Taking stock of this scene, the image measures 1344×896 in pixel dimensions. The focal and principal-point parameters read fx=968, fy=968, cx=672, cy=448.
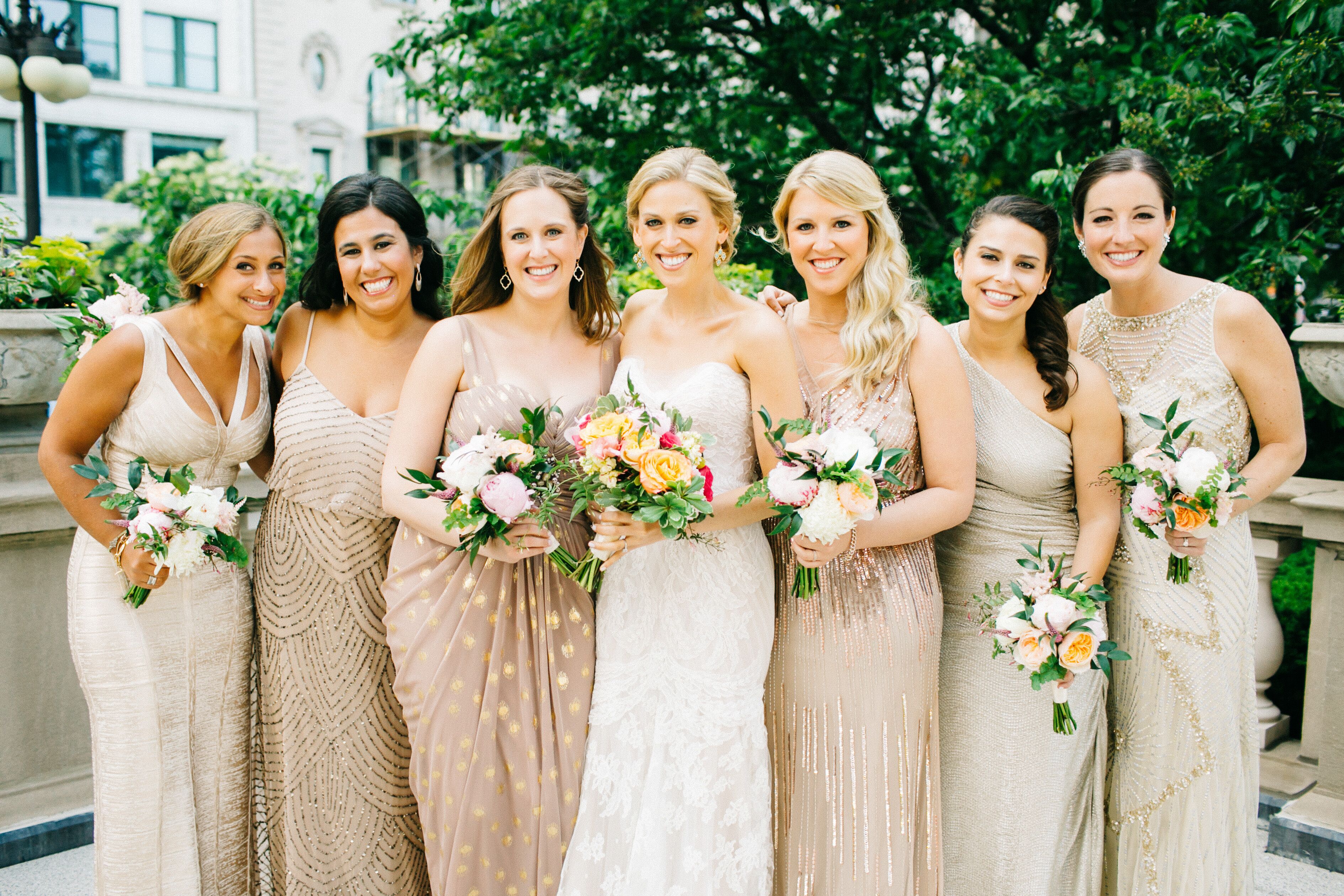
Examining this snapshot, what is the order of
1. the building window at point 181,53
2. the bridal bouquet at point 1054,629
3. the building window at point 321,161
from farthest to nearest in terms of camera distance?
1. the building window at point 321,161
2. the building window at point 181,53
3. the bridal bouquet at point 1054,629

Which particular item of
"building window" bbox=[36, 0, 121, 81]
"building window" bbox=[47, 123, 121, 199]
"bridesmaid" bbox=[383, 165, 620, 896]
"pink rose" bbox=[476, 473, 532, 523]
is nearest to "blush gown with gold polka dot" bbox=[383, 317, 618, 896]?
"bridesmaid" bbox=[383, 165, 620, 896]

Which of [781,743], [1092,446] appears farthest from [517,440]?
[1092,446]

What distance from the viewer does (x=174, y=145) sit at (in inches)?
1072

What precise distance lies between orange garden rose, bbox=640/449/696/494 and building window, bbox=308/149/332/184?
29352mm

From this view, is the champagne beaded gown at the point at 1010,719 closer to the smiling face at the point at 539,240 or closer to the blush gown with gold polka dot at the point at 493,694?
the blush gown with gold polka dot at the point at 493,694

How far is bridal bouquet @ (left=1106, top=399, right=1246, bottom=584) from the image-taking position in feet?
9.27

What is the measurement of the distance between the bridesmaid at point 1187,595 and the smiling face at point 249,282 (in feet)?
9.24

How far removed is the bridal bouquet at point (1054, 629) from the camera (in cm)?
278

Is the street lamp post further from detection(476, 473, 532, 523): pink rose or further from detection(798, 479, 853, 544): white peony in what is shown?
detection(798, 479, 853, 544): white peony

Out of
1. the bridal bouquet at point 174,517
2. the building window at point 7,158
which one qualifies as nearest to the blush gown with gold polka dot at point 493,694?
the bridal bouquet at point 174,517

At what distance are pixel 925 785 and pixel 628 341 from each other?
1739 millimetres

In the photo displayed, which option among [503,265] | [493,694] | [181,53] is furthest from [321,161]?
[493,694]

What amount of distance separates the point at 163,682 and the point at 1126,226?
141 inches

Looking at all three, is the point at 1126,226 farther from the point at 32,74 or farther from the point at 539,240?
the point at 32,74
